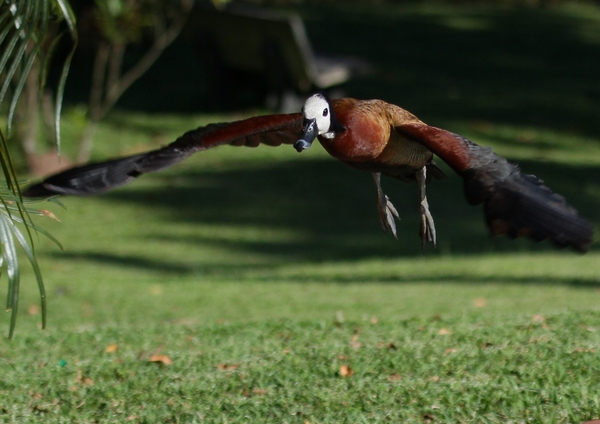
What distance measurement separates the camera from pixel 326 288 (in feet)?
27.9

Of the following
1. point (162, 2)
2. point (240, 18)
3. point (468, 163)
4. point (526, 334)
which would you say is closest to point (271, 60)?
point (240, 18)

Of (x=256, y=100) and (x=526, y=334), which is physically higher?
(x=256, y=100)

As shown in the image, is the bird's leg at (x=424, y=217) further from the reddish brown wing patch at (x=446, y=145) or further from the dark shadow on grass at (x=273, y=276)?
the dark shadow on grass at (x=273, y=276)

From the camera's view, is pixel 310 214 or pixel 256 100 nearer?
pixel 310 214

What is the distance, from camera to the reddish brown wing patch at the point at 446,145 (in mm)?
4000

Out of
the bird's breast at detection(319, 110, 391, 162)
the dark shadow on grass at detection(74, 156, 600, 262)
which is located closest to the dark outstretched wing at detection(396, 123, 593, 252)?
the bird's breast at detection(319, 110, 391, 162)

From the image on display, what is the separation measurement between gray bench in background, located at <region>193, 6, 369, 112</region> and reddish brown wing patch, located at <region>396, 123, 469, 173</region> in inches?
379

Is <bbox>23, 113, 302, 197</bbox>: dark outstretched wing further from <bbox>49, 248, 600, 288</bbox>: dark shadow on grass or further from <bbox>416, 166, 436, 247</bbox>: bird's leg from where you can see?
<bbox>49, 248, 600, 288</bbox>: dark shadow on grass

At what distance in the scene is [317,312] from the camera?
7.49 metres

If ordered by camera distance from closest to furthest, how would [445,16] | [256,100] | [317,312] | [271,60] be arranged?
[317,312] < [271,60] < [256,100] < [445,16]

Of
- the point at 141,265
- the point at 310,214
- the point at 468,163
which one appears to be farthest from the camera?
the point at 310,214

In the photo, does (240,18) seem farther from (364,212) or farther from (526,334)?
(526,334)

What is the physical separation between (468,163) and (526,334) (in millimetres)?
1979

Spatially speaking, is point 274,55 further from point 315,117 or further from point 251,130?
point 315,117
